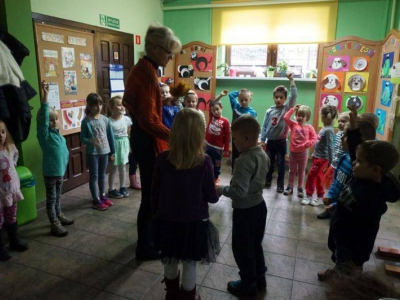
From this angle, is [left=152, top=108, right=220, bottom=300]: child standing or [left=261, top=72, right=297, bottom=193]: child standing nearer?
[left=152, top=108, right=220, bottom=300]: child standing

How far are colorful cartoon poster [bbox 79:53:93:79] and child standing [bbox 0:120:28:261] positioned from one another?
1.57m

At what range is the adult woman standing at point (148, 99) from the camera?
1825 mm

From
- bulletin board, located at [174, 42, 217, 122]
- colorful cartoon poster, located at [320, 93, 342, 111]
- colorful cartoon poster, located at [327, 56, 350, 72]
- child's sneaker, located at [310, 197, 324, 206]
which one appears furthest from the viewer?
bulletin board, located at [174, 42, 217, 122]

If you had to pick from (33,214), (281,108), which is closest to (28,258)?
(33,214)

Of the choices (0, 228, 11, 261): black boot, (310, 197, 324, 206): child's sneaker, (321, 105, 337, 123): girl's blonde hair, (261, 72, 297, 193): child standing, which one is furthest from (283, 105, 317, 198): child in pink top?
(0, 228, 11, 261): black boot

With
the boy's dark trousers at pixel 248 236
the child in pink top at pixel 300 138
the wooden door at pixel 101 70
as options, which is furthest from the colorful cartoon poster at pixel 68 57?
the boy's dark trousers at pixel 248 236

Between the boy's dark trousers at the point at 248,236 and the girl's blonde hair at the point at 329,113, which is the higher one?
the girl's blonde hair at the point at 329,113

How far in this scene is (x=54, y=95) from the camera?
10.5 ft

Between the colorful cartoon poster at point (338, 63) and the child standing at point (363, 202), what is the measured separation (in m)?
3.02

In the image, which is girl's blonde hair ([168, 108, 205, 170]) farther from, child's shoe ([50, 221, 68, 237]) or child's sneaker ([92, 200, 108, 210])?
child's sneaker ([92, 200, 108, 210])

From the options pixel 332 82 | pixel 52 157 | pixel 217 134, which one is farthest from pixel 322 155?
pixel 52 157

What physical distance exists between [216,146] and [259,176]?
1913 mm

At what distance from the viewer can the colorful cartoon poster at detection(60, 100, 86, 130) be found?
11.1 ft

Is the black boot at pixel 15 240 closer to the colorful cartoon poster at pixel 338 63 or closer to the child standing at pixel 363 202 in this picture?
the child standing at pixel 363 202
